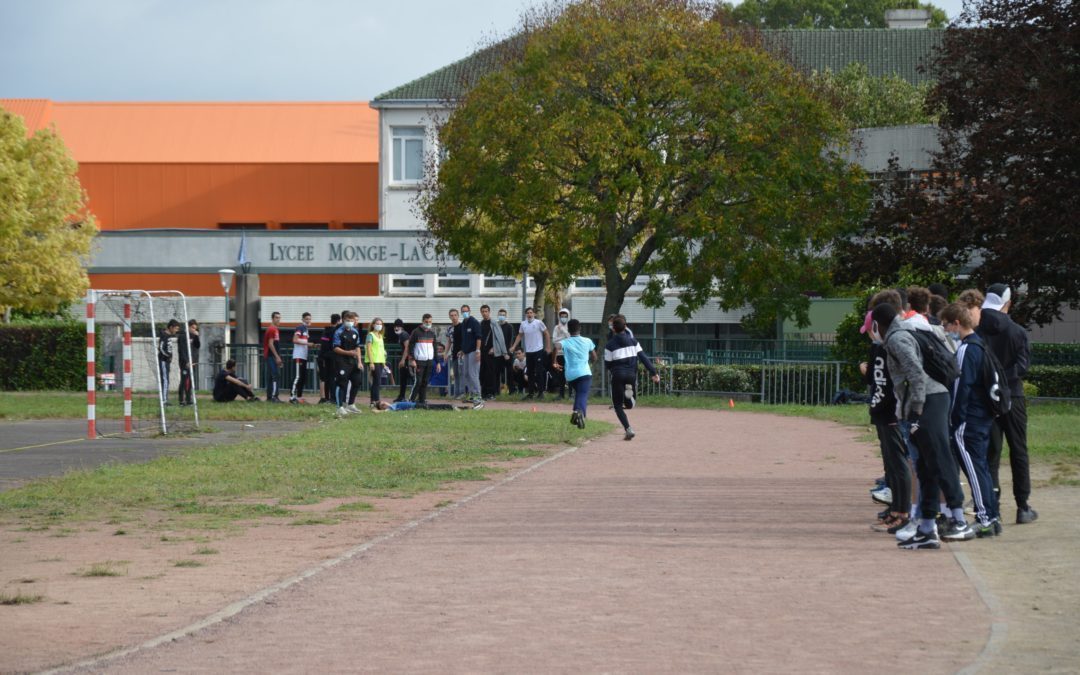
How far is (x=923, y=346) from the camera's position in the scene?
11.0 metres

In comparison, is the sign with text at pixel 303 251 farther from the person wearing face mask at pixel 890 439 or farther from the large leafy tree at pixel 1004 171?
the person wearing face mask at pixel 890 439

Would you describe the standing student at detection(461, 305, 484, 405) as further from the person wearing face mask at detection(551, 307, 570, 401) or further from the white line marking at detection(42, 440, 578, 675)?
the white line marking at detection(42, 440, 578, 675)

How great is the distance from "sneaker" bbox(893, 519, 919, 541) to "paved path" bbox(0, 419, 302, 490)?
8.23 metres

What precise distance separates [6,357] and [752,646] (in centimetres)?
3651

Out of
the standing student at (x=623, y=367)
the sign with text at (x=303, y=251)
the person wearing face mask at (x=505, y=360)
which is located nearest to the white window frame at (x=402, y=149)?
the sign with text at (x=303, y=251)

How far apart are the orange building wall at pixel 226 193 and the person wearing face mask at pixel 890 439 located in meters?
51.0

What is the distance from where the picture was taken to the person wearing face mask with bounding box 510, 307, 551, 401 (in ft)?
104

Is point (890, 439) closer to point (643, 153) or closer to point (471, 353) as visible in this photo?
point (471, 353)

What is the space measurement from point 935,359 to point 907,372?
0.23m

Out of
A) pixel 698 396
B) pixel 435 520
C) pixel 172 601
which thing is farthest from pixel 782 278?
pixel 172 601

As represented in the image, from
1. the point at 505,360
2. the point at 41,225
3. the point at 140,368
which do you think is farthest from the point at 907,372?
the point at 41,225

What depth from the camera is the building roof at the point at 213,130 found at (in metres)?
66.2

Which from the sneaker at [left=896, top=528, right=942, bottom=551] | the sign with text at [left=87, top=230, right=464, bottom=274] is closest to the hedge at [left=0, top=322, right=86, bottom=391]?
the sign with text at [left=87, top=230, right=464, bottom=274]

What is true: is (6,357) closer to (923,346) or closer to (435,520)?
(435,520)
